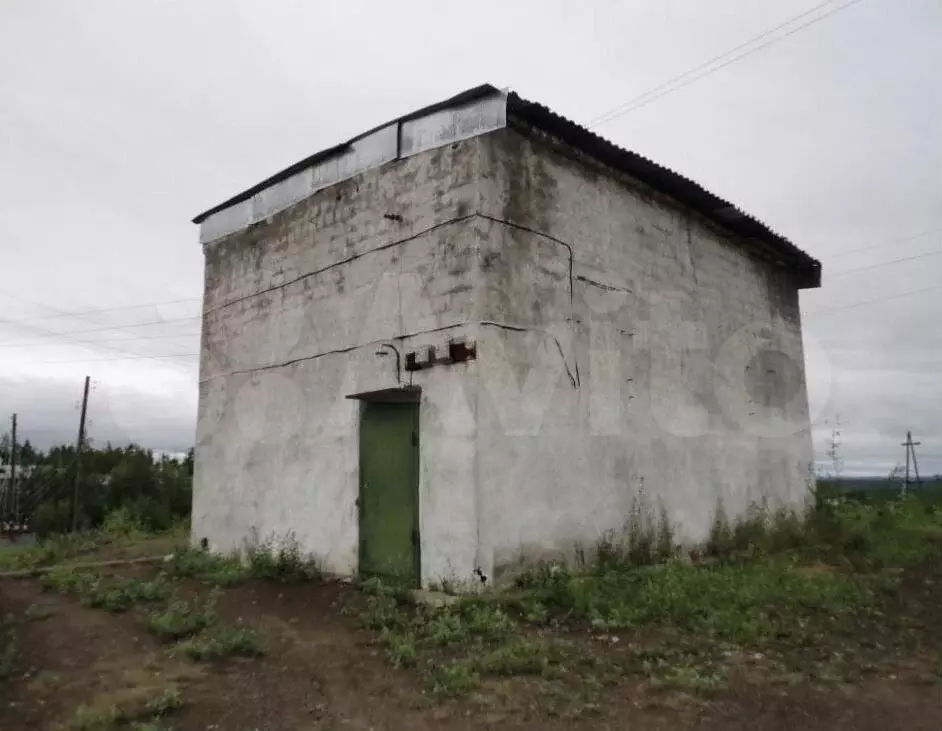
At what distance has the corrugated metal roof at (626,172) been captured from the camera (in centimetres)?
715

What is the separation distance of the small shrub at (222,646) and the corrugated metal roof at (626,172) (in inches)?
214

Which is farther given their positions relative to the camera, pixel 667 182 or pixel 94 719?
pixel 667 182

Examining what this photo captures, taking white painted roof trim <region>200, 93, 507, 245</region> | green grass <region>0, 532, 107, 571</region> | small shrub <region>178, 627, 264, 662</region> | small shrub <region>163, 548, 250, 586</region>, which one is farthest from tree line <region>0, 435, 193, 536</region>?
small shrub <region>178, 627, 264, 662</region>

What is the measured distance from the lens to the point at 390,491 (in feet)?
23.7

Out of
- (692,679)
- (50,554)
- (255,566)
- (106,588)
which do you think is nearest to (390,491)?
(255,566)

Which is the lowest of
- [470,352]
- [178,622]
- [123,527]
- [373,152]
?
[178,622]

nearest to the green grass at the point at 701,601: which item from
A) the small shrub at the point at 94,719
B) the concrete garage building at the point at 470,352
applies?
the concrete garage building at the point at 470,352

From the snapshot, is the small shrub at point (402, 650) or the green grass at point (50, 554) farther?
the green grass at point (50, 554)

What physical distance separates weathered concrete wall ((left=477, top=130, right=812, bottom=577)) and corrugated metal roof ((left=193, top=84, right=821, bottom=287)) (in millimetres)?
180

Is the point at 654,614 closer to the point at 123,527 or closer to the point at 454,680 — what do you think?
the point at 454,680

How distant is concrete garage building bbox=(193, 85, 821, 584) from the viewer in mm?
6723

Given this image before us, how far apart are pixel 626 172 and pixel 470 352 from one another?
3.71m

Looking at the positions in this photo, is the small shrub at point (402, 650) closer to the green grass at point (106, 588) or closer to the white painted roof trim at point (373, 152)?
the green grass at point (106, 588)

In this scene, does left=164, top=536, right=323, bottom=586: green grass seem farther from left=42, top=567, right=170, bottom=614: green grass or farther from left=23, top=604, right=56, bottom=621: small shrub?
left=23, top=604, right=56, bottom=621: small shrub
